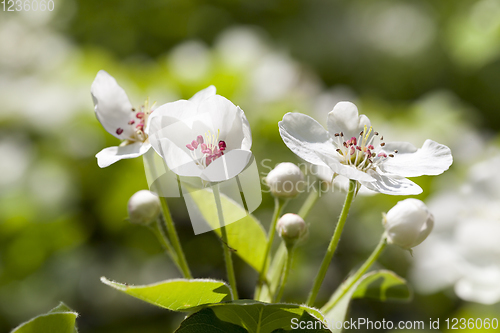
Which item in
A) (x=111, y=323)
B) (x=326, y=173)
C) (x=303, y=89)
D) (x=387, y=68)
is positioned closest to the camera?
(x=326, y=173)

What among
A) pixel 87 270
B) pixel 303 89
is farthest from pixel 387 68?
pixel 87 270

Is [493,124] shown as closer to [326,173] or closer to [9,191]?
[326,173]

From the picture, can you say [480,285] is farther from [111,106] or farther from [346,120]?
[111,106]

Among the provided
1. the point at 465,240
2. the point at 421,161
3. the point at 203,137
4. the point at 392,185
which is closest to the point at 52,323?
the point at 203,137

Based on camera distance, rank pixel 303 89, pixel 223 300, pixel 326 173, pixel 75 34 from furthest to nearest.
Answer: pixel 75 34
pixel 303 89
pixel 326 173
pixel 223 300

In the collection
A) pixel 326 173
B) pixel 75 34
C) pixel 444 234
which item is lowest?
pixel 444 234

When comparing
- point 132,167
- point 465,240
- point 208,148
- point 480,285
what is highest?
point 208,148

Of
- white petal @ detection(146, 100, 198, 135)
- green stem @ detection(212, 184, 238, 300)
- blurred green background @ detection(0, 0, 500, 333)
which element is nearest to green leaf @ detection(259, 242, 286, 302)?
green stem @ detection(212, 184, 238, 300)
